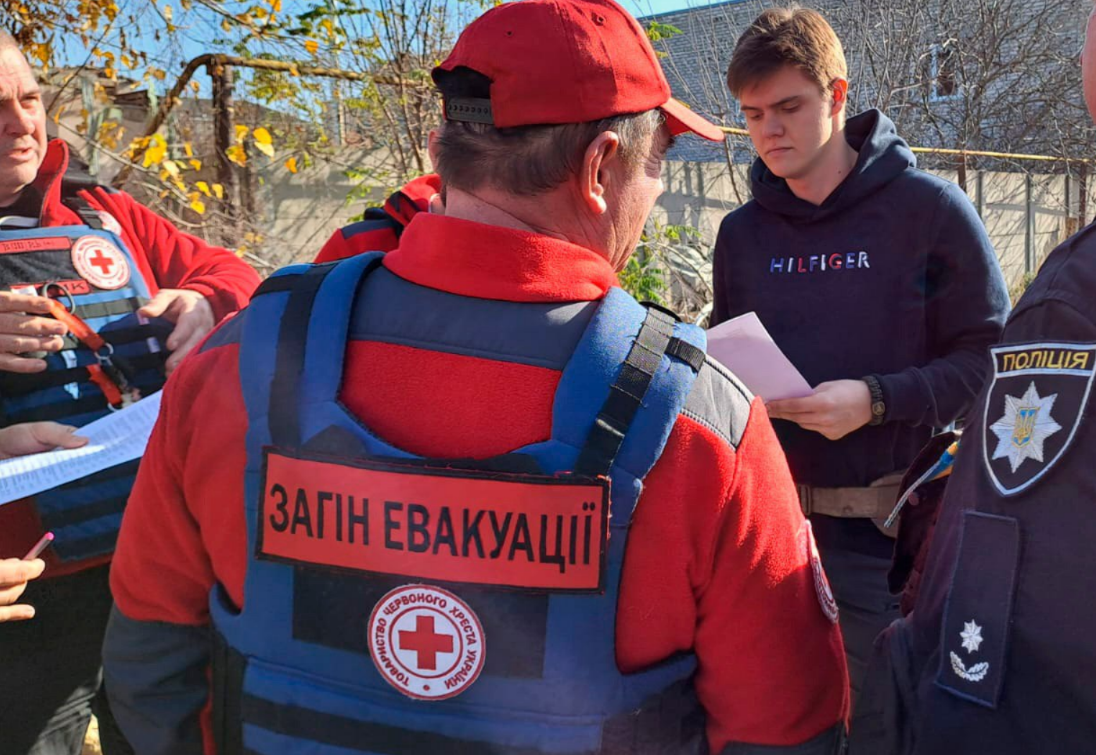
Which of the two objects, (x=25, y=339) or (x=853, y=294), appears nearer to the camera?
(x=25, y=339)

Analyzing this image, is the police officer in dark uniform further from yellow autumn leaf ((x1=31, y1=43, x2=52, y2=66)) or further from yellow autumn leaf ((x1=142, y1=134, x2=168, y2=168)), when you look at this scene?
yellow autumn leaf ((x1=31, y1=43, x2=52, y2=66))

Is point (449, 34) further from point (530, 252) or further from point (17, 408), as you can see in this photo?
point (530, 252)

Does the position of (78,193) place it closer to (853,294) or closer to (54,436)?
(54,436)

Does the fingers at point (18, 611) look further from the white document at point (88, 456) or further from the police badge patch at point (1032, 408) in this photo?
the police badge patch at point (1032, 408)

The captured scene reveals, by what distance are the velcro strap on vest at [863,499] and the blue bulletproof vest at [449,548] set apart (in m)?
1.18

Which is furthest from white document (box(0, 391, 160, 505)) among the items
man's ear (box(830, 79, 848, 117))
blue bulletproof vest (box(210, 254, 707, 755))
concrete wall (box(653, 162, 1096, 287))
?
concrete wall (box(653, 162, 1096, 287))

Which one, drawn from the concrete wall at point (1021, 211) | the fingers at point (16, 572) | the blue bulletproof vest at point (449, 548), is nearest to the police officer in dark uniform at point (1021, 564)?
the blue bulletproof vest at point (449, 548)

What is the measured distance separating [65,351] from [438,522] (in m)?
1.28

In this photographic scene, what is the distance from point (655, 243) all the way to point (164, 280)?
13.0 feet

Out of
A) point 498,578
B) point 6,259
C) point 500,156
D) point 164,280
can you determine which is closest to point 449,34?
point 164,280

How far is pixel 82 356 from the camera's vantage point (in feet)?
6.03

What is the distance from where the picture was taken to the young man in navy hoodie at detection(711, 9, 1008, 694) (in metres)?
2.01

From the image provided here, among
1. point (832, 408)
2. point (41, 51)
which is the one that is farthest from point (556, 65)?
point (41, 51)

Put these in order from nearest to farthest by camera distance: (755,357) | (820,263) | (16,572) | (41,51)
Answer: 1. (16,572)
2. (755,357)
3. (820,263)
4. (41,51)
